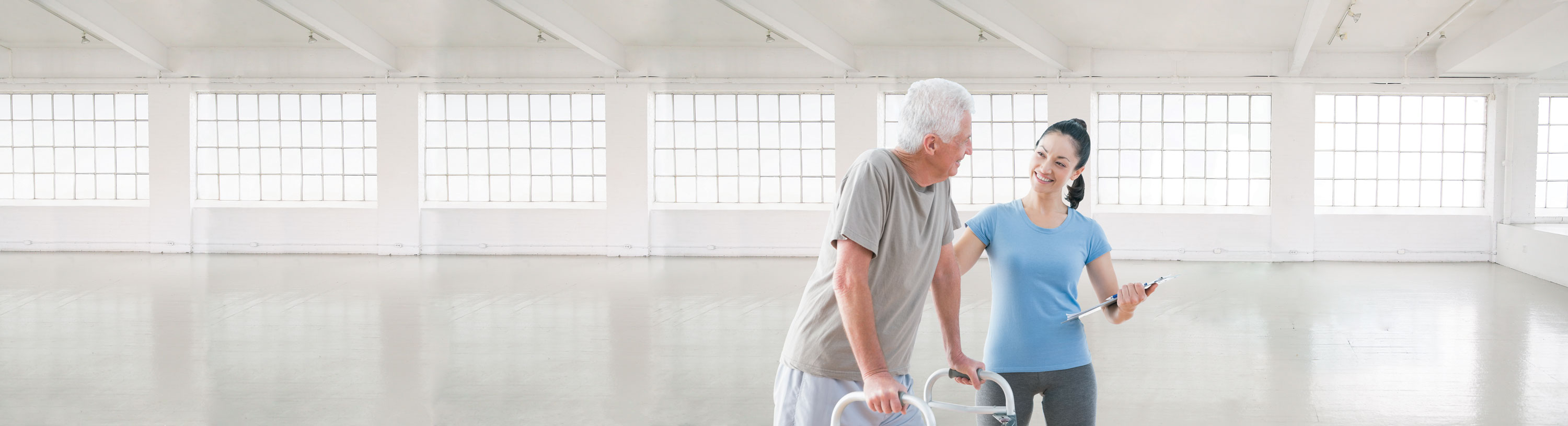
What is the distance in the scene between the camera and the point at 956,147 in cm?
189

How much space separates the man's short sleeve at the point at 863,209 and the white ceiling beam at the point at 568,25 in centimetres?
949

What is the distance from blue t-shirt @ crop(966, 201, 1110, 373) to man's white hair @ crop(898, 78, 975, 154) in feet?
2.03

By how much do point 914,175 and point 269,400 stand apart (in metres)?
4.43

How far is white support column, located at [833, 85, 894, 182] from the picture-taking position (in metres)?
12.8

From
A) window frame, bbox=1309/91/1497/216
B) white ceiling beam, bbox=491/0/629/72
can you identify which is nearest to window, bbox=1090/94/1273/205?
window frame, bbox=1309/91/1497/216

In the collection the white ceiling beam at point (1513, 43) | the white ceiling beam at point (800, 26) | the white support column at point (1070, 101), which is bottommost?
the white support column at point (1070, 101)

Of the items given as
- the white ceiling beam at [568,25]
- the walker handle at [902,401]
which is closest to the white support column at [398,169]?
the white ceiling beam at [568,25]

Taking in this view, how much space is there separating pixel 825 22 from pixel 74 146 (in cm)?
1196

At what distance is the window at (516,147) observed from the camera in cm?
1398

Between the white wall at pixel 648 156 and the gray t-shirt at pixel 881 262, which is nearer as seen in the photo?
the gray t-shirt at pixel 881 262

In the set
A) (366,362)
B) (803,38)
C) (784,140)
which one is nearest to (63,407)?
(366,362)

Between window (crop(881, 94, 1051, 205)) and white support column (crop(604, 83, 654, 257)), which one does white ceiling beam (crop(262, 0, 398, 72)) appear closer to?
white support column (crop(604, 83, 654, 257))

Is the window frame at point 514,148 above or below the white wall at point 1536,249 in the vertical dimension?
above

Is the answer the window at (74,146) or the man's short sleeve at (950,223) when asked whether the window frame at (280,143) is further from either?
the man's short sleeve at (950,223)
